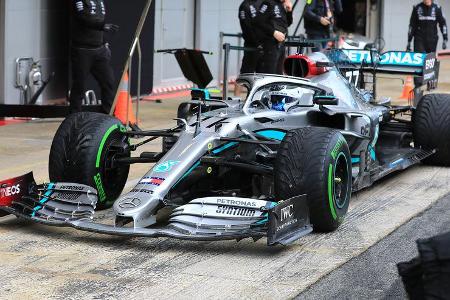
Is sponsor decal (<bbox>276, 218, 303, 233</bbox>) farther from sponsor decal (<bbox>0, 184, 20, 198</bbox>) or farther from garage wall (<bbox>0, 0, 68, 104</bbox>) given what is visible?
garage wall (<bbox>0, 0, 68, 104</bbox>)

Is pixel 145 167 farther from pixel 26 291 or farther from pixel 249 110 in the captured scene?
pixel 26 291

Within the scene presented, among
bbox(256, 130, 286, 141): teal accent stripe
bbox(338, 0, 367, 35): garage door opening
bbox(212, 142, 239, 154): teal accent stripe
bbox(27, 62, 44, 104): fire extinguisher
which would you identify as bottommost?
bbox(212, 142, 239, 154): teal accent stripe

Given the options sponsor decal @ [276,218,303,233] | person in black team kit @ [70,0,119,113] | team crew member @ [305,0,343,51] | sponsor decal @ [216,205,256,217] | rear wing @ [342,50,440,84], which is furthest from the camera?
team crew member @ [305,0,343,51]

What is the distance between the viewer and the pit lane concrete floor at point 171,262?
6.10m

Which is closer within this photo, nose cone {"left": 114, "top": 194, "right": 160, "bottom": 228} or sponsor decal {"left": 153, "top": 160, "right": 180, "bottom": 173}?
nose cone {"left": 114, "top": 194, "right": 160, "bottom": 228}

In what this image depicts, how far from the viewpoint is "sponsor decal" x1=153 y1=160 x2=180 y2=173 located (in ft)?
24.4

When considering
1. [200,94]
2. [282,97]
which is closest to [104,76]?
[200,94]

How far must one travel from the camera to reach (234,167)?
758 centimetres

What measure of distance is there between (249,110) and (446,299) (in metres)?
4.86

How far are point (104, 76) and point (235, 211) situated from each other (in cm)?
618

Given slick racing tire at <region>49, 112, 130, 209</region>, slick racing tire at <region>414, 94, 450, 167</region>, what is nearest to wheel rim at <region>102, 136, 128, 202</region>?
slick racing tire at <region>49, 112, 130, 209</region>

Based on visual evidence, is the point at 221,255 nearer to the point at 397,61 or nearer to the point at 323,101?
the point at 323,101

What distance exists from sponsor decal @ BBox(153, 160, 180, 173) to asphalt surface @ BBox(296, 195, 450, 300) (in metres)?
1.49

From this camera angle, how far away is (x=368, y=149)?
9188mm
